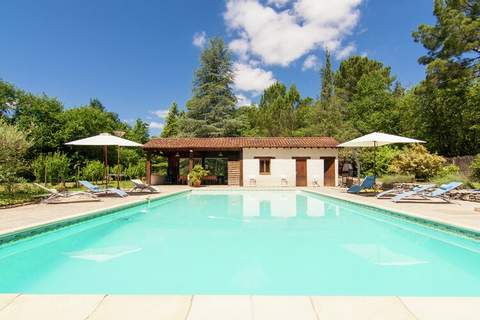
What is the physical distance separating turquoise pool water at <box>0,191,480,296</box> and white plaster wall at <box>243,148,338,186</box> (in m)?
12.2

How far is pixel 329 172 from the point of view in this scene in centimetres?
2011

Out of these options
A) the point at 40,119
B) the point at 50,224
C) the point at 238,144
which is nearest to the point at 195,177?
the point at 238,144

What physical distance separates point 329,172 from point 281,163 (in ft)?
11.2

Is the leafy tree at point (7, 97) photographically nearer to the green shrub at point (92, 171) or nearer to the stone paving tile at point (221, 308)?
the green shrub at point (92, 171)

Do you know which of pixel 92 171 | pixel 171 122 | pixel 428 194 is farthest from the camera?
pixel 171 122

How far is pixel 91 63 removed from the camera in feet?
79.4

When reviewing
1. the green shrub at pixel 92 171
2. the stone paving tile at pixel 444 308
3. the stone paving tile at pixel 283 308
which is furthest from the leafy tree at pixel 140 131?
the stone paving tile at pixel 444 308

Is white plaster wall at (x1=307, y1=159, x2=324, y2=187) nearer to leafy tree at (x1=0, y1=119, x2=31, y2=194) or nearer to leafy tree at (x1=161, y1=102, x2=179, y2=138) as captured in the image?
leafy tree at (x1=0, y1=119, x2=31, y2=194)

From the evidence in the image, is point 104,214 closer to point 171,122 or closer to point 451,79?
point 451,79

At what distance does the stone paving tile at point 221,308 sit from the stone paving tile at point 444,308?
4.51 feet

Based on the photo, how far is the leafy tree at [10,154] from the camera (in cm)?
1003

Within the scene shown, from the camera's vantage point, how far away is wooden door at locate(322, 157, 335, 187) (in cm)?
2003

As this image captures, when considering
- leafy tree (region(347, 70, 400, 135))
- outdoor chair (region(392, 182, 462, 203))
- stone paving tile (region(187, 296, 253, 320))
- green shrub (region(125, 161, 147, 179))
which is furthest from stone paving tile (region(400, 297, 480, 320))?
leafy tree (region(347, 70, 400, 135))

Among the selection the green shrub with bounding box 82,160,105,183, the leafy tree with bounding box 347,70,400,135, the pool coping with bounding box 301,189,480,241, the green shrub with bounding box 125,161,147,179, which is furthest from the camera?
the leafy tree with bounding box 347,70,400,135
